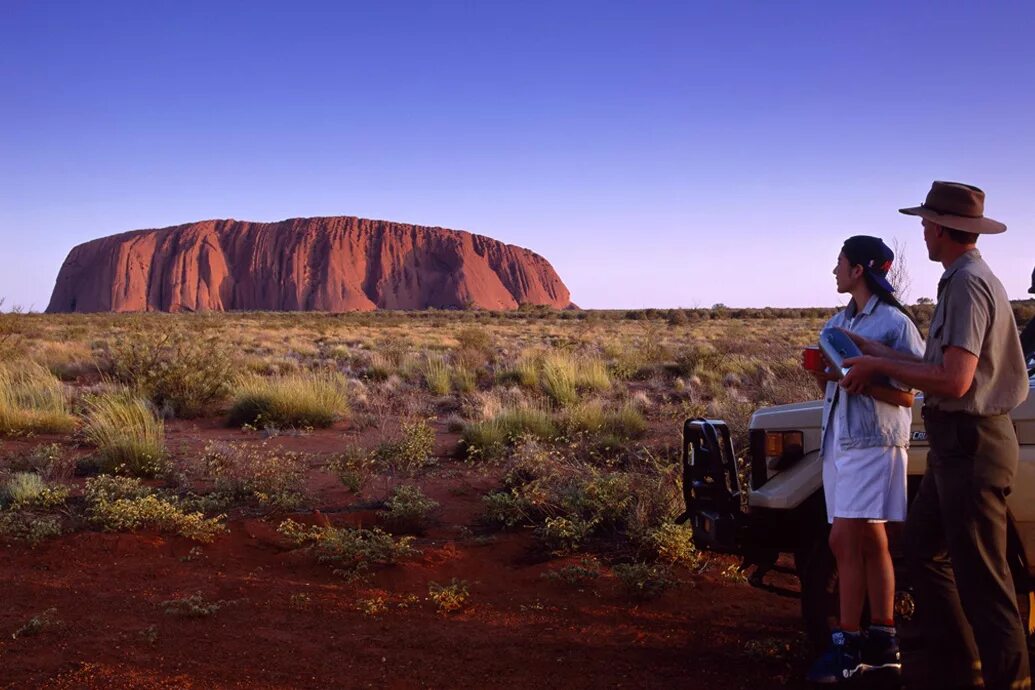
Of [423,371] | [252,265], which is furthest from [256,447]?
[252,265]

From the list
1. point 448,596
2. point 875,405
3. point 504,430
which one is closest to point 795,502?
point 875,405

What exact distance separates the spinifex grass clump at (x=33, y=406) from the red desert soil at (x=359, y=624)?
5464 mm

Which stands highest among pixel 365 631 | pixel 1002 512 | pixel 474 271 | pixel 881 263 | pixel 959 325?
pixel 474 271

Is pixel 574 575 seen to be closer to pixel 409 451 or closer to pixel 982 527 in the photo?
pixel 982 527

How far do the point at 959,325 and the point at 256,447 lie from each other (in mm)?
8777

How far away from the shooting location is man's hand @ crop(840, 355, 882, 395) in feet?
10.3

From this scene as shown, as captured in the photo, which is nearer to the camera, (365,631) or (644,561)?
(365,631)

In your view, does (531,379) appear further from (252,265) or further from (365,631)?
(252,265)

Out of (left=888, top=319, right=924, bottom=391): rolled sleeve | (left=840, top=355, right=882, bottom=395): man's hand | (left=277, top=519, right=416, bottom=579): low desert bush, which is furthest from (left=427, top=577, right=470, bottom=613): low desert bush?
(left=888, top=319, right=924, bottom=391): rolled sleeve

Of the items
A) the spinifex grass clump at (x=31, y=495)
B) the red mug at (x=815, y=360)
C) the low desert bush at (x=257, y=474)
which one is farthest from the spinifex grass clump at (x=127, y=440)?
the red mug at (x=815, y=360)

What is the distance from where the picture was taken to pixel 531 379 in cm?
1538

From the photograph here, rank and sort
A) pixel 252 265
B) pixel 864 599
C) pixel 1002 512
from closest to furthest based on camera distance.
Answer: pixel 1002 512, pixel 864 599, pixel 252 265

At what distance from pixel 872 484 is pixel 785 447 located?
730mm

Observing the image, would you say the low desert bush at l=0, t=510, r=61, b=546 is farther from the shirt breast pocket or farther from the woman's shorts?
the shirt breast pocket
